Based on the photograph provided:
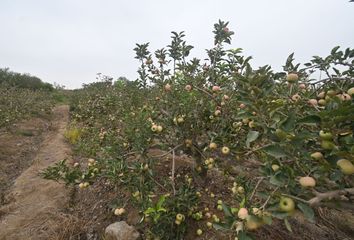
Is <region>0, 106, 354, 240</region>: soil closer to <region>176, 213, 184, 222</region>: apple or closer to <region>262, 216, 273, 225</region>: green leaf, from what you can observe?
<region>176, 213, 184, 222</region>: apple

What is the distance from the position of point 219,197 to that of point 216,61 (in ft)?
5.12

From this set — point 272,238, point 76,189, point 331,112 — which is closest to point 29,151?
point 76,189

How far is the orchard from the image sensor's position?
1239 millimetres

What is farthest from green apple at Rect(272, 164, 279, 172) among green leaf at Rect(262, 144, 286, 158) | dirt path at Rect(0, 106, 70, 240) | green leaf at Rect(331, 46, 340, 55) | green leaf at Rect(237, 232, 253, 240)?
dirt path at Rect(0, 106, 70, 240)

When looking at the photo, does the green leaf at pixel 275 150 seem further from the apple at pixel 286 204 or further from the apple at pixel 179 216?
the apple at pixel 179 216

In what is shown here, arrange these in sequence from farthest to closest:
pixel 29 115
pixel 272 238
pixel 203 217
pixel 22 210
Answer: pixel 29 115, pixel 22 210, pixel 203 217, pixel 272 238

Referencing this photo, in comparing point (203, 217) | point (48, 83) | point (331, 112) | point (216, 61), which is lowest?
point (203, 217)

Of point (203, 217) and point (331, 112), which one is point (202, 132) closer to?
point (203, 217)

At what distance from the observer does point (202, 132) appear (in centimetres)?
287

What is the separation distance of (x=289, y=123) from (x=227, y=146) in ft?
3.63

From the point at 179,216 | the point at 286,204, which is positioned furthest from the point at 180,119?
the point at 286,204

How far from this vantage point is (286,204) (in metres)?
1.12

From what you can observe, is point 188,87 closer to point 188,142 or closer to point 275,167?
point 188,142

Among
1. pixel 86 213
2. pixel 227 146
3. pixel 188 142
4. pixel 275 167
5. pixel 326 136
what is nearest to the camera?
pixel 326 136
